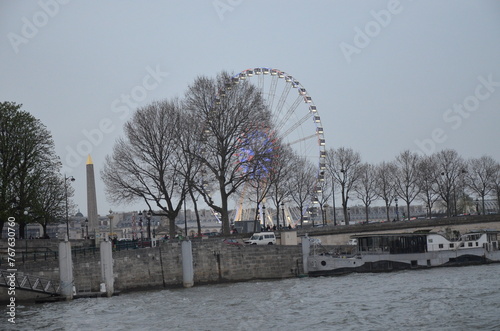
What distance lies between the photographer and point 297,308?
1483 inches

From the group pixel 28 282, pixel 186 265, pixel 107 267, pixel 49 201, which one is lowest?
pixel 28 282

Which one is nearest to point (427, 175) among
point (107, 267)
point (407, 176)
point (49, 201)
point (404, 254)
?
point (407, 176)

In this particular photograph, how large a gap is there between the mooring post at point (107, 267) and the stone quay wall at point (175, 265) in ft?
4.35

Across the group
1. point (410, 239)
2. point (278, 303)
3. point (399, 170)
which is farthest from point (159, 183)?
point (399, 170)

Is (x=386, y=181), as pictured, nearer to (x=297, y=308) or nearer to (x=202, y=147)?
(x=202, y=147)

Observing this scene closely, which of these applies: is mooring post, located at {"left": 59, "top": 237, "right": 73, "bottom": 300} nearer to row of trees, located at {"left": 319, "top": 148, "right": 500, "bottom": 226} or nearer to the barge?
the barge

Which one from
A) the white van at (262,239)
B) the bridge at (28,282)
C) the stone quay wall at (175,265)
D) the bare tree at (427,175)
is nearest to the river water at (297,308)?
the bridge at (28,282)

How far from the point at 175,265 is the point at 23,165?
16355 mm

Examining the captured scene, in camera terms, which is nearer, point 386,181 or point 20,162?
point 20,162

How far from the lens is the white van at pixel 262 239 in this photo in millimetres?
60781

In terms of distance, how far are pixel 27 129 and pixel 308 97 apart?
2662 centimetres

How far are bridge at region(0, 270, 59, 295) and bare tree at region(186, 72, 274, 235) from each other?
21843mm

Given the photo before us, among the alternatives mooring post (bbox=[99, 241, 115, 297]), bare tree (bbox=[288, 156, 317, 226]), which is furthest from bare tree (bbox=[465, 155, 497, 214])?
mooring post (bbox=[99, 241, 115, 297])

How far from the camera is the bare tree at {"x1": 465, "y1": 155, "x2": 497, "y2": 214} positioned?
104188 millimetres
